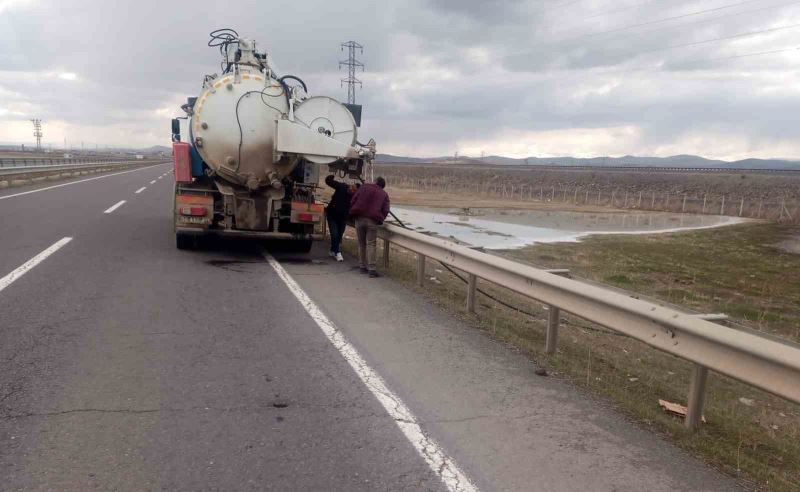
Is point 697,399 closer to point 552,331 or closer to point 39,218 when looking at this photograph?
point 552,331

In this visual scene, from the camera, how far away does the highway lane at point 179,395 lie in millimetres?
3494

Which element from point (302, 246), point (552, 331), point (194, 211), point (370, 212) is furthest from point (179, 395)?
point (302, 246)

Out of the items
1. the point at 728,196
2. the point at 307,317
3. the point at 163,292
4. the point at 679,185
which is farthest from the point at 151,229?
the point at 679,185

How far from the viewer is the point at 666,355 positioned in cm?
819

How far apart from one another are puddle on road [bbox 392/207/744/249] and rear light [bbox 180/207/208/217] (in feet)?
31.6

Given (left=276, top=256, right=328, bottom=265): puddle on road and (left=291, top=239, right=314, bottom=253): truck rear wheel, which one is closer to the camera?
(left=276, top=256, right=328, bottom=265): puddle on road

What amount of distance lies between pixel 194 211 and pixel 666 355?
7.94m

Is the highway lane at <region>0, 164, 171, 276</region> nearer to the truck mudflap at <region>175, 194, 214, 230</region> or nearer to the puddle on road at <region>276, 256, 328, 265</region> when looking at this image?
the truck mudflap at <region>175, 194, 214, 230</region>

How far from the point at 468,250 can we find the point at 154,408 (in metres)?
4.90

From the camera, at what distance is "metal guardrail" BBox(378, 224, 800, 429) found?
12.3ft

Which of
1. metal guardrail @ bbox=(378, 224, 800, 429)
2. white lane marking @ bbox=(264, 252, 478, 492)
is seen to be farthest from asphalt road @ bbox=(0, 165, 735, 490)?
metal guardrail @ bbox=(378, 224, 800, 429)

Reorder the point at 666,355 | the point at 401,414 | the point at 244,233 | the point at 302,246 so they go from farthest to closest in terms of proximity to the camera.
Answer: the point at 302,246 < the point at 244,233 < the point at 666,355 < the point at 401,414

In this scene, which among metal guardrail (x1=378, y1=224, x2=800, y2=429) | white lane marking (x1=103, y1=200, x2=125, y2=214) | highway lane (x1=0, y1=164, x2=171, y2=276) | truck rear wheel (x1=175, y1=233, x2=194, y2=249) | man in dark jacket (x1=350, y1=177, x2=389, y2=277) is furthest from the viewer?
white lane marking (x1=103, y1=200, x2=125, y2=214)

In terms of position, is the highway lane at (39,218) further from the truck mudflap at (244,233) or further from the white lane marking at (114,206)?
the truck mudflap at (244,233)
